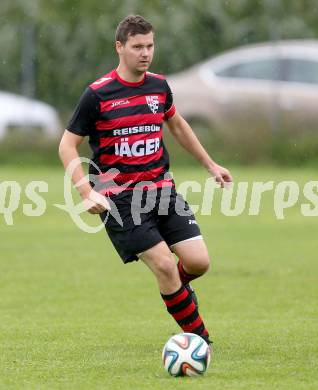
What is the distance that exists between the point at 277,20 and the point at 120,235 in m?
15.3

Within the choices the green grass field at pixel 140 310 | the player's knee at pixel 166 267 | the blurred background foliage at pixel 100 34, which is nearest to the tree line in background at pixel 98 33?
the blurred background foliage at pixel 100 34

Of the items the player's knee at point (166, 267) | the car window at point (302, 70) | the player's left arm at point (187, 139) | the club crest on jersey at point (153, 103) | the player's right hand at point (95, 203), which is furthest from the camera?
the car window at point (302, 70)

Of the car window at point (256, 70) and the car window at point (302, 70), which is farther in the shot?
the car window at point (256, 70)

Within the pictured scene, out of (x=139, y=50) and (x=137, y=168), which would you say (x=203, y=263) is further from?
(x=139, y=50)

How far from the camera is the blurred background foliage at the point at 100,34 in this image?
2130 cm

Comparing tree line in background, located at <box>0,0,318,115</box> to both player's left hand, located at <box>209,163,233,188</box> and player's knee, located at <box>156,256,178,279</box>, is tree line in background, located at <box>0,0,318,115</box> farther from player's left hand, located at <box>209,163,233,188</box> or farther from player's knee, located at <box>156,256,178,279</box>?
player's knee, located at <box>156,256,178,279</box>

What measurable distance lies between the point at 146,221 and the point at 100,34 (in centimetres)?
1572

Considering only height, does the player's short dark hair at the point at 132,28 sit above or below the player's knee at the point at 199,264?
above

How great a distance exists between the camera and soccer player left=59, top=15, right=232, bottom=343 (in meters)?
6.63

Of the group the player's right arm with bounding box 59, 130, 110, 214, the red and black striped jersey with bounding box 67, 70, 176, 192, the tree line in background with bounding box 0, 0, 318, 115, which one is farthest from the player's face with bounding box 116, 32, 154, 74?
the tree line in background with bounding box 0, 0, 318, 115

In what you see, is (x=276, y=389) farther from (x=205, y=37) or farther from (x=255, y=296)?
(x=205, y=37)

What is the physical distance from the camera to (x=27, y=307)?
8.83m

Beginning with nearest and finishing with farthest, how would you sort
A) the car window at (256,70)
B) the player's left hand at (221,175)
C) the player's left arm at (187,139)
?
1. the player's left hand at (221,175)
2. the player's left arm at (187,139)
3. the car window at (256,70)

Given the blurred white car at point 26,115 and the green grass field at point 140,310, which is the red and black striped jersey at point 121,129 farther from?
the blurred white car at point 26,115
